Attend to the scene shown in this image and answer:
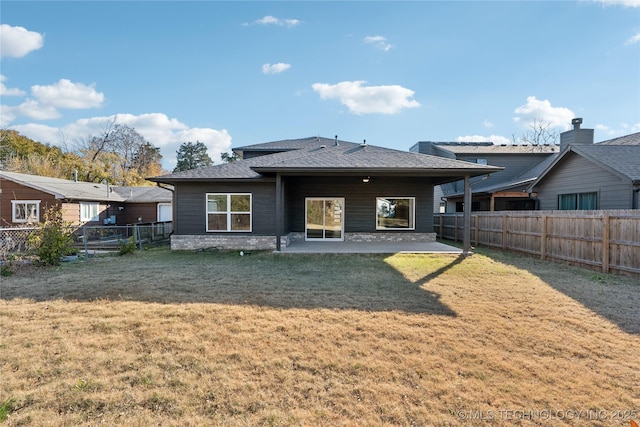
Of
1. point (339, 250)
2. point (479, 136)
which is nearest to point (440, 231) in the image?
point (339, 250)

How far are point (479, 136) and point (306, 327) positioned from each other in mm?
37016

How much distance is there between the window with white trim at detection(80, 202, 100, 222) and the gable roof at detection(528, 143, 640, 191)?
2424 cm

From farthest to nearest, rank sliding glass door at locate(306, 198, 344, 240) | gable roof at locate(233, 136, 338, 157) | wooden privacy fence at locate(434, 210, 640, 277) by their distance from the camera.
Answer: gable roof at locate(233, 136, 338, 157) < sliding glass door at locate(306, 198, 344, 240) < wooden privacy fence at locate(434, 210, 640, 277)

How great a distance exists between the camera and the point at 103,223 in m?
18.8

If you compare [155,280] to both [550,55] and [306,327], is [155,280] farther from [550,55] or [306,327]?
[550,55]

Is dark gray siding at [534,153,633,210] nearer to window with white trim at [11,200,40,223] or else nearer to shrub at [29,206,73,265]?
shrub at [29,206,73,265]

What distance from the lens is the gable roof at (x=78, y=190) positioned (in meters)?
15.7

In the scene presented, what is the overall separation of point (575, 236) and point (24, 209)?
941 inches

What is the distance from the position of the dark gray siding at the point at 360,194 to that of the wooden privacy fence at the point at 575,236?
2659mm

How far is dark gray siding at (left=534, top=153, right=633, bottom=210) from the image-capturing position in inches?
402

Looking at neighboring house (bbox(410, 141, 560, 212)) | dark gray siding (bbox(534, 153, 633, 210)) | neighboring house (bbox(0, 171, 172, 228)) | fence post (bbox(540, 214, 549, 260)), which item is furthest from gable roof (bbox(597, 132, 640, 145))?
neighboring house (bbox(0, 171, 172, 228))

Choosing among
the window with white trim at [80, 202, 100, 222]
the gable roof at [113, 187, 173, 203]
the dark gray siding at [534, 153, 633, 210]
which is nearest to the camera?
the dark gray siding at [534, 153, 633, 210]

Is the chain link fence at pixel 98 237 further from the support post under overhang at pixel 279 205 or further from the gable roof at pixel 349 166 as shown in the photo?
the support post under overhang at pixel 279 205

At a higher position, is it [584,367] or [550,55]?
[550,55]
